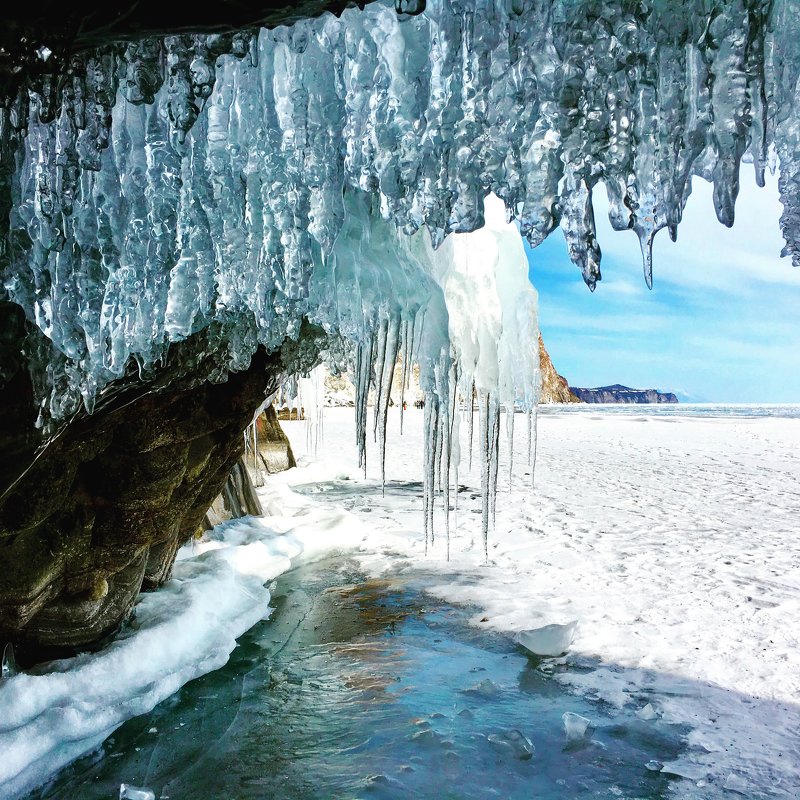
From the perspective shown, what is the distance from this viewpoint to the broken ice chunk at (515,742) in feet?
8.46

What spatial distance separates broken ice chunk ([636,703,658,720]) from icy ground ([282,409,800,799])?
44 millimetres

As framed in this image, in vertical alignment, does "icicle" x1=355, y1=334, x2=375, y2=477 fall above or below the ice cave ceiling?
below

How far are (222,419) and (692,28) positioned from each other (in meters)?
2.75

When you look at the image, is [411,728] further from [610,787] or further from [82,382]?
[82,382]

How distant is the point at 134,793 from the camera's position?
234cm

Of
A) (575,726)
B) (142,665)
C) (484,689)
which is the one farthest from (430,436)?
(142,665)

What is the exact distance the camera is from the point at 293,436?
1762cm

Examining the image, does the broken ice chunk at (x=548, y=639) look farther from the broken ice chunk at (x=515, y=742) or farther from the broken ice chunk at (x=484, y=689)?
the broken ice chunk at (x=515, y=742)

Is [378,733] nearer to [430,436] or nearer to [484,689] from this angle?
[484,689]

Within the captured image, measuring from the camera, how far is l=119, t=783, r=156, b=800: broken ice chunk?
2320 millimetres

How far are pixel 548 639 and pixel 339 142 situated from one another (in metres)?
2.99

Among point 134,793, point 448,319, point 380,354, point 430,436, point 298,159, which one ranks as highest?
point 298,159

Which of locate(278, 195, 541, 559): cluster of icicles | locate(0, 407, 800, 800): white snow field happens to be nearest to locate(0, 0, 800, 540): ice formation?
locate(278, 195, 541, 559): cluster of icicles

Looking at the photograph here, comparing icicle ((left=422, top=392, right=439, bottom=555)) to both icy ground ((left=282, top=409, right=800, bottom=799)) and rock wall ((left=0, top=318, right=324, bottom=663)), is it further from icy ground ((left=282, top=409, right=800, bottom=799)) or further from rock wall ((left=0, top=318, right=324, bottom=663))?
icy ground ((left=282, top=409, right=800, bottom=799))
